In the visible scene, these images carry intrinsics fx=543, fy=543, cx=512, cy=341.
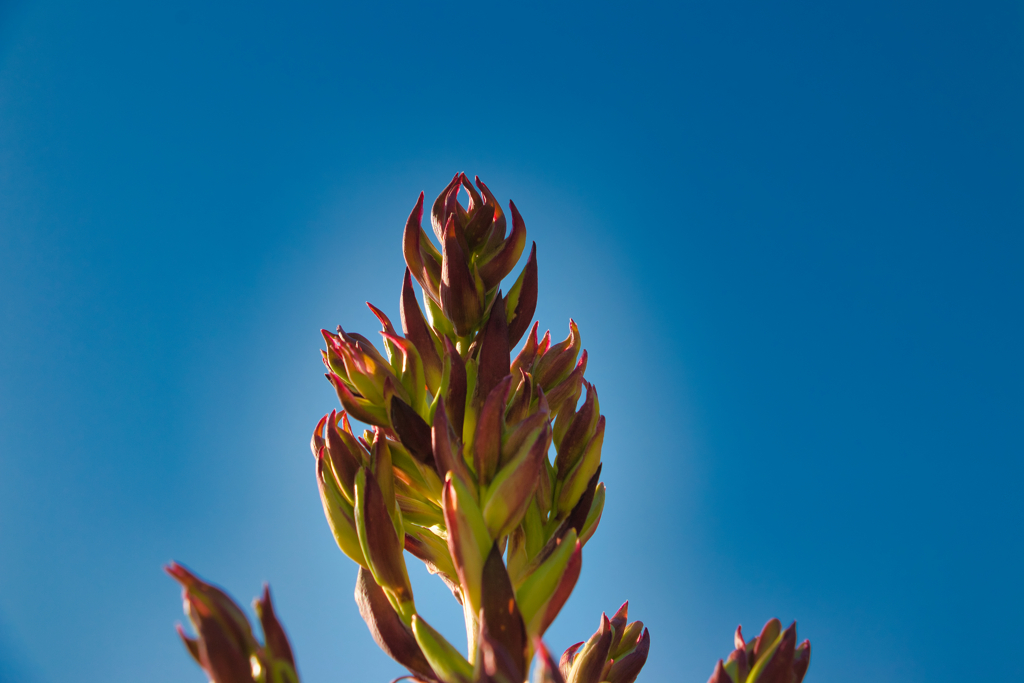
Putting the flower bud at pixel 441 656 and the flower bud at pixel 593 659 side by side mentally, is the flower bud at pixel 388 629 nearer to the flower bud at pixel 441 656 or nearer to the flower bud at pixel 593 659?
the flower bud at pixel 441 656

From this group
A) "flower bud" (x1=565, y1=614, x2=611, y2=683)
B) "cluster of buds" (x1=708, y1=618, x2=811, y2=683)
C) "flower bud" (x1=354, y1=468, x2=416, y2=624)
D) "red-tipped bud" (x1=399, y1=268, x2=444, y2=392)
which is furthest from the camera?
"red-tipped bud" (x1=399, y1=268, x2=444, y2=392)

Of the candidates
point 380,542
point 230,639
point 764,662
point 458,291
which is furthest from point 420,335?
point 764,662

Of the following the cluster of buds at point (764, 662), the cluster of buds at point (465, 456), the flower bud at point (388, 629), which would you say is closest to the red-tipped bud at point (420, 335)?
the cluster of buds at point (465, 456)

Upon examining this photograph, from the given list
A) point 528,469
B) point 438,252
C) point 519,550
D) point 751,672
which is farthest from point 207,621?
point 438,252

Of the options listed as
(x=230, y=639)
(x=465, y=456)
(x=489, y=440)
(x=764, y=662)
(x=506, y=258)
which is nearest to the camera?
(x=230, y=639)

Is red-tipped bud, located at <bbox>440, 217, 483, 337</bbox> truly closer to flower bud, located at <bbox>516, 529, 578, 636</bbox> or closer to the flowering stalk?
the flowering stalk

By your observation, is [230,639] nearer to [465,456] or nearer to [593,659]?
[465,456]

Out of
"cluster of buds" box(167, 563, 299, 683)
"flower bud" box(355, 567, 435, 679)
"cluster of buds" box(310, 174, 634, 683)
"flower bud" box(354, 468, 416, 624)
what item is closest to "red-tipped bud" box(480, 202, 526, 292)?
"cluster of buds" box(310, 174, 634, 683)

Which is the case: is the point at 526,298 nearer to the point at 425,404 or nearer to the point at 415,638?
the point at 425,404
